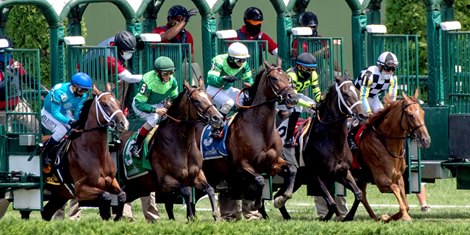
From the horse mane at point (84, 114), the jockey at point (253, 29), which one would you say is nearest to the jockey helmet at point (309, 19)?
the jockey at point (253, 29)

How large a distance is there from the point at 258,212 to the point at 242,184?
139 centimetres

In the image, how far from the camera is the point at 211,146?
18953 mm

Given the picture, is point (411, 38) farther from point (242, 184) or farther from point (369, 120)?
point (242, 184)

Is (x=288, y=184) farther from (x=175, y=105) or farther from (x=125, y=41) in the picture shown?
(x=125, y=41)

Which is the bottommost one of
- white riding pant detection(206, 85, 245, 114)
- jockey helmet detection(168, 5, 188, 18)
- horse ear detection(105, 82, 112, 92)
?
white riding pant detection(206, 85, 245, 114)

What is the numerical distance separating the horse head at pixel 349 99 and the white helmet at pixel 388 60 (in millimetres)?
680

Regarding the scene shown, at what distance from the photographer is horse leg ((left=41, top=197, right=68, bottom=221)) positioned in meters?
19.1

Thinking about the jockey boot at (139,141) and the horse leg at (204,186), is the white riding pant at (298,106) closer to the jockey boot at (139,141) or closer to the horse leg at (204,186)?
the horse leg at (204,186)

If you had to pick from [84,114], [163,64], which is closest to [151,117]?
Answer: [163,64]

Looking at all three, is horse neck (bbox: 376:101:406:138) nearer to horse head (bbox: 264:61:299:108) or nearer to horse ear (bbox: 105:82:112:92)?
horse head (bbox: 264:61:299:108)

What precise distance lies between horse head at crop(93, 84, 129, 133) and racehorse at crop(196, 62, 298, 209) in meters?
1.40

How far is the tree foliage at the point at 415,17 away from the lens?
26.4 metres

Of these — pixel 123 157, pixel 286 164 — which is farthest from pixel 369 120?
pixel 123 157

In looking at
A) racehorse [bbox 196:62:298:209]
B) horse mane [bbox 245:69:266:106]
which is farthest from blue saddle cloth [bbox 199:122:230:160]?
horse mane [bbox 245:69:266:106]
